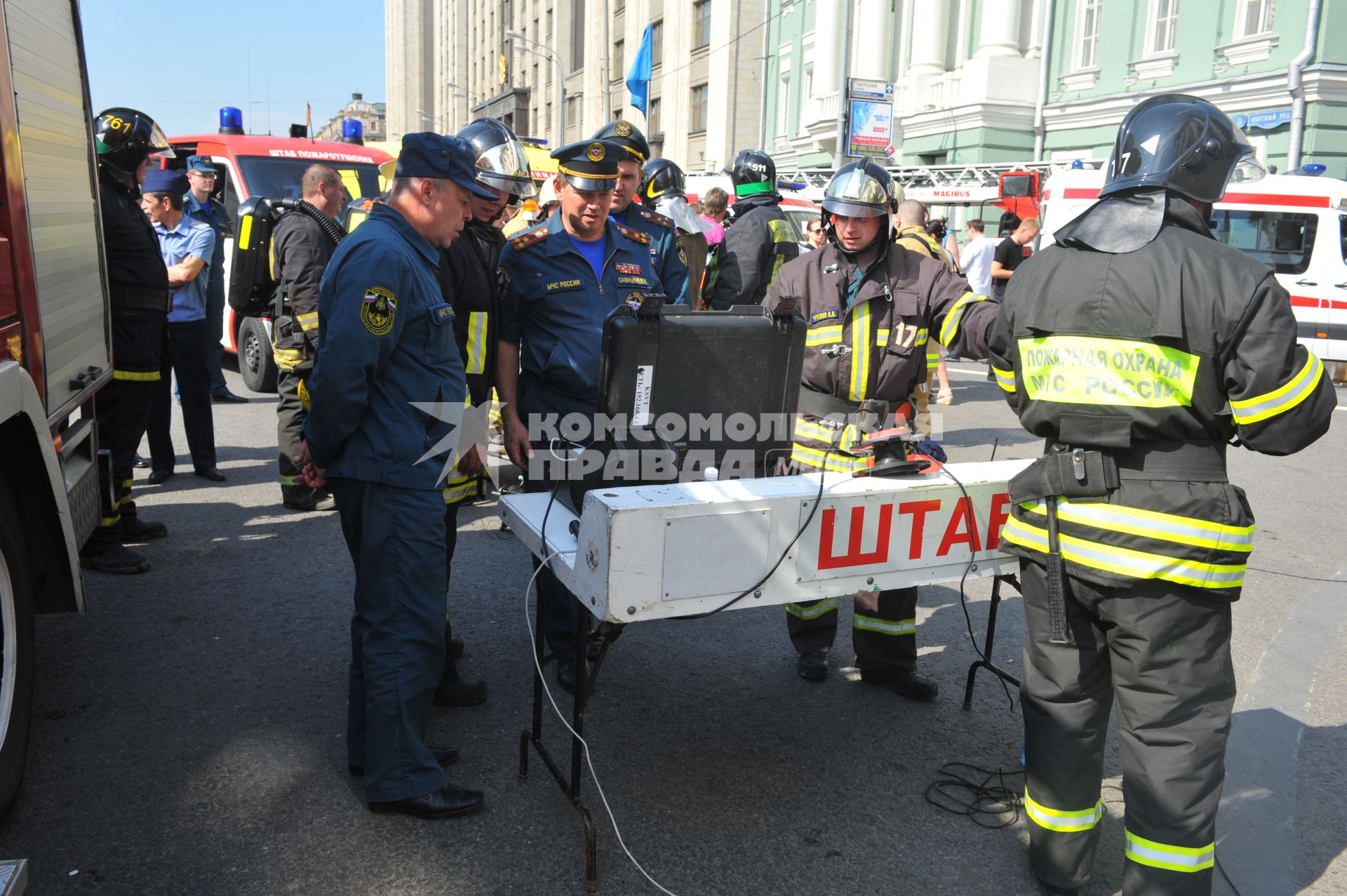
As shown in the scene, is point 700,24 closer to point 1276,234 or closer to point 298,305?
point 1276,234

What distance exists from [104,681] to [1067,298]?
359 cm

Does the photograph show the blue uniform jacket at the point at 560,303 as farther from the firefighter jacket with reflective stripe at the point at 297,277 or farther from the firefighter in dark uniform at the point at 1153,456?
the firefighter jacket with reflective stripe at the point at 297,277

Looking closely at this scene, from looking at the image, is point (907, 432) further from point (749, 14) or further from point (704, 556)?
point (749, 14)

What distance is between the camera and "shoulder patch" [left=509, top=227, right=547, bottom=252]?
3.88 meters

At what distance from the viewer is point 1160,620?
2.49 meters

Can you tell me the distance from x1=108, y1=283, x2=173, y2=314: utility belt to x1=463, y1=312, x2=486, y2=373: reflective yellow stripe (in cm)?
242

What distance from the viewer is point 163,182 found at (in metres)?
6.72

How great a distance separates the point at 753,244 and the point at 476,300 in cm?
304

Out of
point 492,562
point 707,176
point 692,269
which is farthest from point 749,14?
point 492,562

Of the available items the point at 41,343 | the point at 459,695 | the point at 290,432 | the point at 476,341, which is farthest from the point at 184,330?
the point at 459,695

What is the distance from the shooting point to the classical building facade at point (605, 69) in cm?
3550

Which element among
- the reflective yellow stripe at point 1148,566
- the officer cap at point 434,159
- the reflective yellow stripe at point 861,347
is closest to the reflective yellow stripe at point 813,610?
the reflective yellow stripe at point 861,347

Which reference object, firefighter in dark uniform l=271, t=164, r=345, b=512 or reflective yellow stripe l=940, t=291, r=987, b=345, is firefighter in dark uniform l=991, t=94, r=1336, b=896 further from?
firefighter in dark uniform l=271, t=164, r=345, b=512

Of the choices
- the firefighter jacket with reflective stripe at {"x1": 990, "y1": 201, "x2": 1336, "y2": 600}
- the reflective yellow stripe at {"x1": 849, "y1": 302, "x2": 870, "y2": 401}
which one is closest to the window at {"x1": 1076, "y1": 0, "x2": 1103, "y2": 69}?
the reflective yellow stripe at {"x1": 849, "y1": 302, "x2": 870, "y2": 401}
